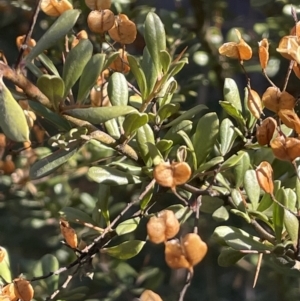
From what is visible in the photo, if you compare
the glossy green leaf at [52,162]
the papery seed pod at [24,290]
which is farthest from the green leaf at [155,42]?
the papery seed pod at [24,290]

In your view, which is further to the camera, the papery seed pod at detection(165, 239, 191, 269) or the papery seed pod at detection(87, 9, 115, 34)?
the papery seed pod at detection(87, 9, 115, 34)

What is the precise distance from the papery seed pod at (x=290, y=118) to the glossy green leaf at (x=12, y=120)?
206mm

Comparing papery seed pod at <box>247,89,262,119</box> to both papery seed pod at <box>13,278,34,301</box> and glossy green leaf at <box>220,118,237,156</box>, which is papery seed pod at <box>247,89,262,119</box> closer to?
glossy green leaf at <box>220,118,237,156</box>

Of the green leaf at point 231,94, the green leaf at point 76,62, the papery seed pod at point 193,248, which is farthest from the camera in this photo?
the green leaf at point 231,94

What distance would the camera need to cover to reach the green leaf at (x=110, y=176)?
22.1 inches

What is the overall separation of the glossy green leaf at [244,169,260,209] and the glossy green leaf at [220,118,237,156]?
0.04m

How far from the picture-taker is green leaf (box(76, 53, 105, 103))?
0.52m

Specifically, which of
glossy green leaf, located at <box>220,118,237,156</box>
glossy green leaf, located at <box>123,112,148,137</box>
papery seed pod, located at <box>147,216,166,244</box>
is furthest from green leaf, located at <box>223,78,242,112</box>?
papery seed pod, located at <box>147,216,166,244</box>

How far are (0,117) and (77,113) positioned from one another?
0.24 ft

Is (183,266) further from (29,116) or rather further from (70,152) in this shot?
(29,116)

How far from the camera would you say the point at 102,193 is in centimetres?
Answer: 66

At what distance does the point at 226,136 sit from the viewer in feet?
2.09

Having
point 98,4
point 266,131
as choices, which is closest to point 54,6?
point 98,4

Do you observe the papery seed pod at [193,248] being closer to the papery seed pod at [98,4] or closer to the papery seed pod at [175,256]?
the papery seed pod at [175,256]
